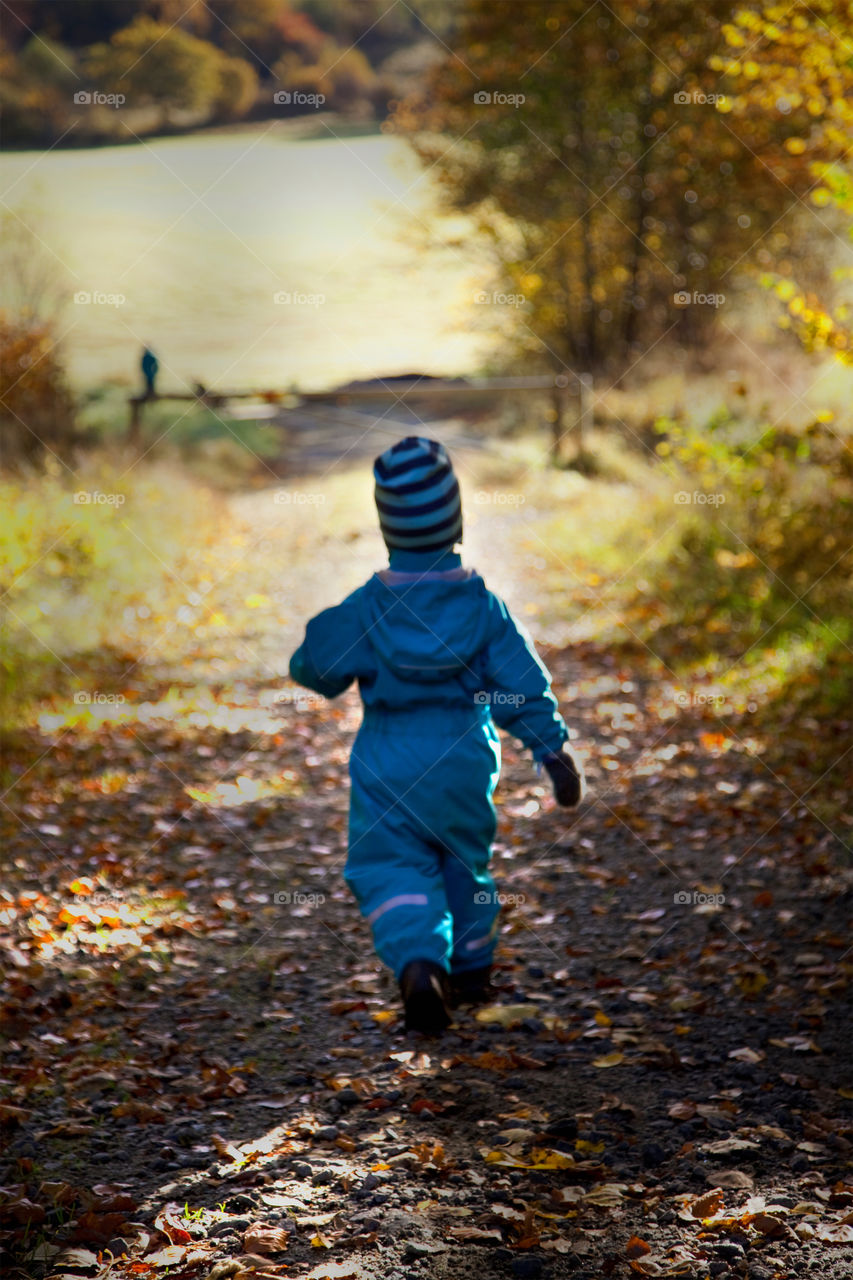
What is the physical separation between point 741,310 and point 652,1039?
1825 centimetres

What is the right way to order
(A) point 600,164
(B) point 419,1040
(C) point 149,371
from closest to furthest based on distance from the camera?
(B) point 419,1040 → (C) point 149,371 → (A) point 600,164

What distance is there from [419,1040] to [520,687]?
1.27 meters

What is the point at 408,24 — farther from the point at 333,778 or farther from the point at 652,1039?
the point at 652,1039

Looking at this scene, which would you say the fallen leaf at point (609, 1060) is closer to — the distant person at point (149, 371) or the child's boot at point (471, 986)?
the child's boot at point (471, 986)

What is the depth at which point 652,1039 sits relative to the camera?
3.90 meters

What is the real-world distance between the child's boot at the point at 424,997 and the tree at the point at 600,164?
1457 centimetres

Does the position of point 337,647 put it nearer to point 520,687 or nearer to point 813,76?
point 520,687

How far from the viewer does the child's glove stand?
3762 millimetres

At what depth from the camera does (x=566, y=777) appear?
376 cm

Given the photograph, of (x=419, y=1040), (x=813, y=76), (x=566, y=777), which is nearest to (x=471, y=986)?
(x=419, y=1040)

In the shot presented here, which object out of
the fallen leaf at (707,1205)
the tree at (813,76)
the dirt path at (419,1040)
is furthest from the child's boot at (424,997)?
the tree at (813,76)

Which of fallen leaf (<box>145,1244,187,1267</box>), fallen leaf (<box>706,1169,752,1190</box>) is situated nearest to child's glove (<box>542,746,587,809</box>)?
fallen leaf (<box>706,1169,752,1190</box>)

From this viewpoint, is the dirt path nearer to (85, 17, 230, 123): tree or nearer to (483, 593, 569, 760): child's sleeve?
(483, 593, 569, 760): child's sleeve

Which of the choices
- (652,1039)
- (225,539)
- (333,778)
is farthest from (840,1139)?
(225,539)
